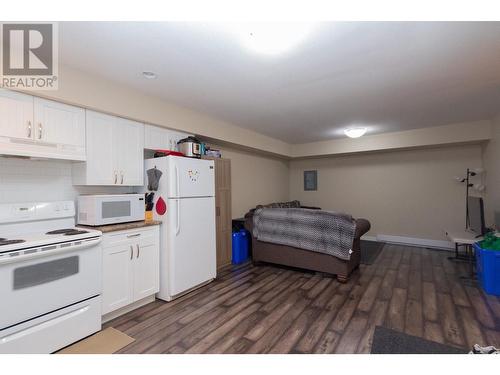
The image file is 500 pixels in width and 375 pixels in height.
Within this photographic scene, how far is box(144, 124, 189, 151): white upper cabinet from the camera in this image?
3.09 metres

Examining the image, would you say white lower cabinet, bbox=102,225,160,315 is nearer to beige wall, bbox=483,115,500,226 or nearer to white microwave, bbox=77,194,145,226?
white microwave, bbox=77,194,145,226

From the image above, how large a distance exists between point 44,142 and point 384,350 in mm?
3397

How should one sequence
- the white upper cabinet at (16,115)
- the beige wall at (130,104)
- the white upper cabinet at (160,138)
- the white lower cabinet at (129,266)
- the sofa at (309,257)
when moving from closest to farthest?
the white upper cabinet at (16,115) < the beige wall at (130,104) < the white lower cabinet at (129,266) < the white upper cabinet at (160,138) < the sofa at (309,257)

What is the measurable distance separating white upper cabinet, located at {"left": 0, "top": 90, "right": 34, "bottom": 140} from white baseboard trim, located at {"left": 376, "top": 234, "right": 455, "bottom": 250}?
6.45 meters

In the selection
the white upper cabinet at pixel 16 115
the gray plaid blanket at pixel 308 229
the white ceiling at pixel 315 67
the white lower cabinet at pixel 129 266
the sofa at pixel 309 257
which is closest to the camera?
the white ceiling at pixel 315 67

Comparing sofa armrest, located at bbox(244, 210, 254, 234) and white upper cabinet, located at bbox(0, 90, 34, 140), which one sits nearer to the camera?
white upper cabinet, located at bbox(0, 90, 34, 140)

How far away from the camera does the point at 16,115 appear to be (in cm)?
204

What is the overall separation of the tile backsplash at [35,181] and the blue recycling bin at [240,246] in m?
2.44

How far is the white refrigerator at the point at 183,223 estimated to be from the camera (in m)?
2.88

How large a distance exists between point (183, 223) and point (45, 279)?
1364 millimetres

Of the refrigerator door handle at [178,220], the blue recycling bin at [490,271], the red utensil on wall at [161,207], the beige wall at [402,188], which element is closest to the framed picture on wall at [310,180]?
the beige wall at [402,188]

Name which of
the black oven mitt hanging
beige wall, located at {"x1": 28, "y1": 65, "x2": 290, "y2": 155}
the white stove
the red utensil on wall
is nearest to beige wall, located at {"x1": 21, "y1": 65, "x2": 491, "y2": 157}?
beige wall, located at {"x1": 28, "y1": 65, "x2": 290, "y2": 155}

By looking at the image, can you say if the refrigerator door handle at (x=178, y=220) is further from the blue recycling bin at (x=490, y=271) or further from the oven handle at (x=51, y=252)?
the blue recycling bin at (x=490, y=271)
